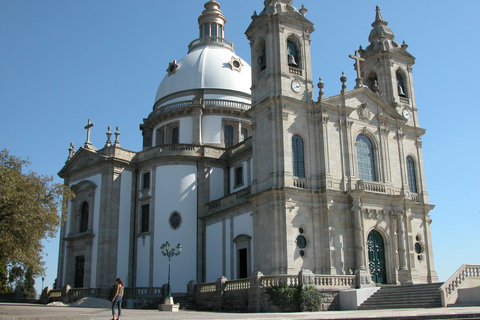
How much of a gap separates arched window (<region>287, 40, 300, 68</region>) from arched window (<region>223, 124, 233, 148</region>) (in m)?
12.3

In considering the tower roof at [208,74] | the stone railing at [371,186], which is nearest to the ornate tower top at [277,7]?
the stone railing at [371,186]

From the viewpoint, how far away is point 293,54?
33.6 m

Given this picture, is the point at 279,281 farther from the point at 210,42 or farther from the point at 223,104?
the point at 210,42

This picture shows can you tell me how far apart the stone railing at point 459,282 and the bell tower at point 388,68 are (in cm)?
1445

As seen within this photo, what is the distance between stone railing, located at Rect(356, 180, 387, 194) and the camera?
104ft

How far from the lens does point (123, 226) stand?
38.1m

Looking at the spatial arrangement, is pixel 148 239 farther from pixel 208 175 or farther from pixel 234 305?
pixel 234 305

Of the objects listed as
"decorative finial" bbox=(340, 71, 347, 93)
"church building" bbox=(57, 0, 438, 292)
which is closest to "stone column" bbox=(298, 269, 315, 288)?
"church building" bbox=(57, 0, 438, 292)

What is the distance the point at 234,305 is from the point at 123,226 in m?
14.0

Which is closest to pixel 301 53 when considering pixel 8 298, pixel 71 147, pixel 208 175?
pixel 208 175

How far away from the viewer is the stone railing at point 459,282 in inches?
909

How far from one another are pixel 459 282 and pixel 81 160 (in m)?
29.0

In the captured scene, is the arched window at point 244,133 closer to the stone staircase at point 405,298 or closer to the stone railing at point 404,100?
the stone railing at point 404,100

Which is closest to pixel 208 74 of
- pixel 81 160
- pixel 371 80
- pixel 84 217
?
pixel 81 160
